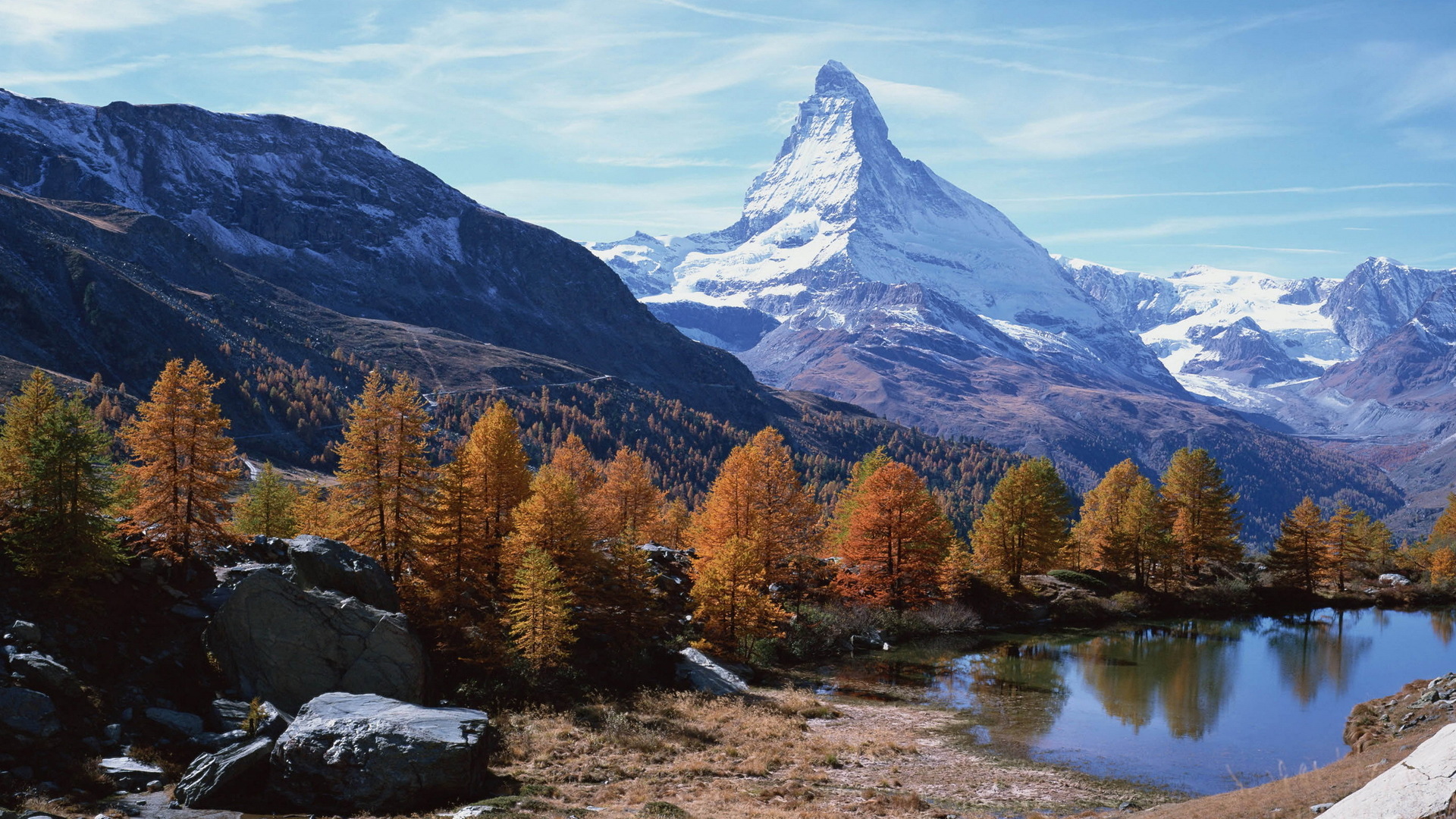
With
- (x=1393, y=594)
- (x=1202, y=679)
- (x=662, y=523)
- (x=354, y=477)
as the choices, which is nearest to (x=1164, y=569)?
(x=1393, y=594)

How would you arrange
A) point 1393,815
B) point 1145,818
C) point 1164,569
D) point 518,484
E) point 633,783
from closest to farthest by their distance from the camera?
point 1393,815, point 1145,818, point 633,783, point 518,484, point 1164,569

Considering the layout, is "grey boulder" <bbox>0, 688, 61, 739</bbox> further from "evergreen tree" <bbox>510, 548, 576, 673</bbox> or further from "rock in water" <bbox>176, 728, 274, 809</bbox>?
"evergreen tree" <bbox>510, 548, 576, 673</bbox>

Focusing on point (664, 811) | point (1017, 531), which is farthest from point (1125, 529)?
point (664, 811)

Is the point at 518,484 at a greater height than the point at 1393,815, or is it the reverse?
the point at 518,484

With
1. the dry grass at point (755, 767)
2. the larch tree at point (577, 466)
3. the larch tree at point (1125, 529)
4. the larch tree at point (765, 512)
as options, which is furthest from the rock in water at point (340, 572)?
the larch tree at point (1125, 529)

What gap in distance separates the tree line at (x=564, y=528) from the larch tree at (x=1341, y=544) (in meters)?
0.30

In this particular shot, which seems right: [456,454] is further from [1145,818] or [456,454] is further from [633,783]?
[1145,818]

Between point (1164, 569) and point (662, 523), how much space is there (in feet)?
169

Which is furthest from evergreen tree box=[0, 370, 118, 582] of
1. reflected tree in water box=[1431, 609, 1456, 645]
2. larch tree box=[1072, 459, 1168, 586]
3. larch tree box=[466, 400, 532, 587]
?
reflected tree in water box=[1431, 609, 1456, 645]

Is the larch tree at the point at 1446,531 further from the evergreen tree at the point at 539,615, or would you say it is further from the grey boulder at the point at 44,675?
the grey boulder at the point at 44,675

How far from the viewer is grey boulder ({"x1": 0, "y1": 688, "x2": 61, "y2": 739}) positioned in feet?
98.5

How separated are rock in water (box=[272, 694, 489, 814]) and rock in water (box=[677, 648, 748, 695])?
70.4 feet

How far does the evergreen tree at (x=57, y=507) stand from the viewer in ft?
122

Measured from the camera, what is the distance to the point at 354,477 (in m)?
50.1
